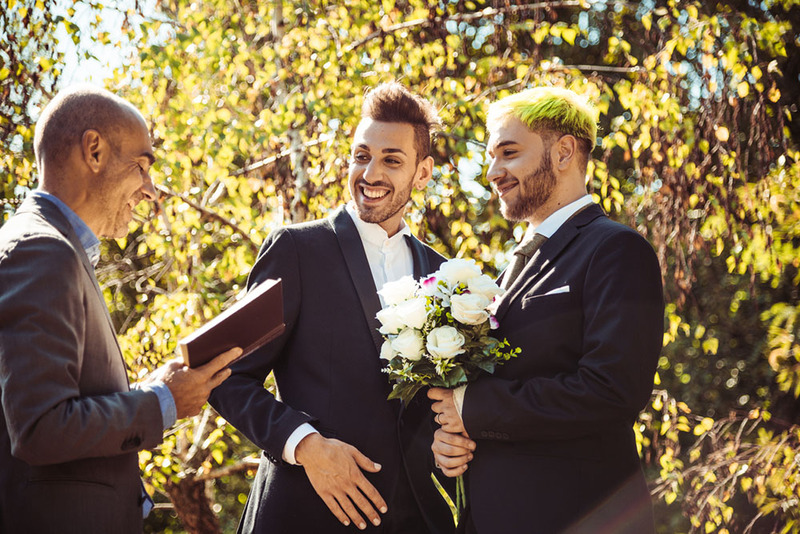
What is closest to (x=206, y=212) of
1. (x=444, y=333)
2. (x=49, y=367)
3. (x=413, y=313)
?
(x=413, y=313)

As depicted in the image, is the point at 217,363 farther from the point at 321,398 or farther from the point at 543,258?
the point at 543,258

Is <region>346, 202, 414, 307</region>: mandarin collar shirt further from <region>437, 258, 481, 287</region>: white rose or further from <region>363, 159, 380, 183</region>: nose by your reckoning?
<region>437, 258, 481, 287</region>: white rose

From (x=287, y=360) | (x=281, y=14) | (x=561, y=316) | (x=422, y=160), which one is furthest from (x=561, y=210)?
(x=281, y=14)

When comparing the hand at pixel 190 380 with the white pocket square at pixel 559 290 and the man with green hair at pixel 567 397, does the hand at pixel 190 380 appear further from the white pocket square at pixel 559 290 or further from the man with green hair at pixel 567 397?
the white pocket square at pixel 559 290

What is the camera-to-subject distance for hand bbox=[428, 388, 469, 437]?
8.63 ft

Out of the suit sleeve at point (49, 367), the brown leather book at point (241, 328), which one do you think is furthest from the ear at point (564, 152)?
the suit sleeve at point (49, 367)

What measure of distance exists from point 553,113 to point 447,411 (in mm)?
1212

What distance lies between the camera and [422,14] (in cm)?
562

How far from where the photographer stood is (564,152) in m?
2.94

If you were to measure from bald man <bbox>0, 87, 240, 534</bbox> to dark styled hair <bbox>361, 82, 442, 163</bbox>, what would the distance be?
4.04ft

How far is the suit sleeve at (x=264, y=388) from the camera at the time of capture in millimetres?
2775

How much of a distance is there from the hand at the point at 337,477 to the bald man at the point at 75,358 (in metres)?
0.52

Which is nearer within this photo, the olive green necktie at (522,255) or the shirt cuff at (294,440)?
the shirt cuff at (294,440)

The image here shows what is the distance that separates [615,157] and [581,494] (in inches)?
430
